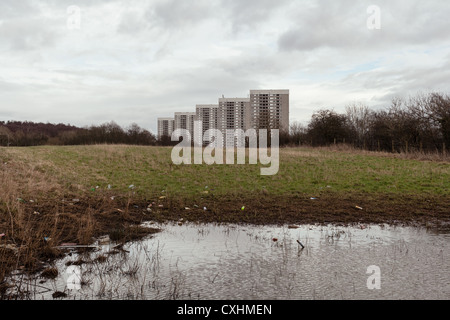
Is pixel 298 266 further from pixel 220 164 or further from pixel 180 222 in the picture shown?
pixel 220 164

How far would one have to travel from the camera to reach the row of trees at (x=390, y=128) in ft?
123

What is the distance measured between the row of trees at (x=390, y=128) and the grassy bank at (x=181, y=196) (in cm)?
1710

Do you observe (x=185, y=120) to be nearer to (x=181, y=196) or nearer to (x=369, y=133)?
(x=369, y=133)

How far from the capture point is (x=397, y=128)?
42094 mm

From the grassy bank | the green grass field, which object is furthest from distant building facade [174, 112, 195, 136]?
the grassy bank

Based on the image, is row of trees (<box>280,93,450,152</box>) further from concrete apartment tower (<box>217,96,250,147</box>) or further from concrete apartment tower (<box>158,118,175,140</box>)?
concrete apartment tower (<box>158,118,175,140</box>)

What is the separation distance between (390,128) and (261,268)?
41.7 m

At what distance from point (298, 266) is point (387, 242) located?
3.08 m

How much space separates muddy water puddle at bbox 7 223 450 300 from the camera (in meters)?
5.53

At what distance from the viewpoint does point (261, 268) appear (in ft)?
21.6

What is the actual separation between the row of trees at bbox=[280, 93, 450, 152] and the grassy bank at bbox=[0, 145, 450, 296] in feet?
56.1

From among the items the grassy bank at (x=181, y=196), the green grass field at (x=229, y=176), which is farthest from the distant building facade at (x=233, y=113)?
the grassy bank at (x=181, y=196)
